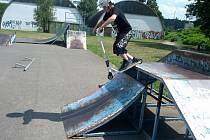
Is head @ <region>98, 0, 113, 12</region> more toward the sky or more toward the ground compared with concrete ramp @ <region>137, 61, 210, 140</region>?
more toward the sky

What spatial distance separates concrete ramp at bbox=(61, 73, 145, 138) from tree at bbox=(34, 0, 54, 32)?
5299 cm

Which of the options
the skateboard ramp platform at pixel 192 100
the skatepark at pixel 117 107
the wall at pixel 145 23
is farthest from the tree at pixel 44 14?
the skateboard ramp platform at pixel 192 100

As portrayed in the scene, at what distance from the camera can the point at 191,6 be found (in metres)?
36.2

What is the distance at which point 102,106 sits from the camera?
20.5ft

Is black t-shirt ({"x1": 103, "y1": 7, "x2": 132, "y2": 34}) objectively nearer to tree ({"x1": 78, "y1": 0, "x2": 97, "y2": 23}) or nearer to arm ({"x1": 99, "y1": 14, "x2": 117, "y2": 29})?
arm ({"x1": 99, "y1": 14, "x2": 117, "y2": 29})

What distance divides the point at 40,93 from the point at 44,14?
169ft

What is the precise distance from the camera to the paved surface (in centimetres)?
590

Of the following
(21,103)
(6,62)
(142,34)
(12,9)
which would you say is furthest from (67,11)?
(21,103)

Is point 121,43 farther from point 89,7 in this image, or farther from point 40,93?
point 89,7

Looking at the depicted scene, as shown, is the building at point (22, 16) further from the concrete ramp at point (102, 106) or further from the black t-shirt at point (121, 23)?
the concrete ramp at point (102, 106)

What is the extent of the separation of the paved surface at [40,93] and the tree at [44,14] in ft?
146

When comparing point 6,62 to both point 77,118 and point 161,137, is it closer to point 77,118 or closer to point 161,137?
point 77,118

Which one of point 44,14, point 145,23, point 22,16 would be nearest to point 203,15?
point 44,14

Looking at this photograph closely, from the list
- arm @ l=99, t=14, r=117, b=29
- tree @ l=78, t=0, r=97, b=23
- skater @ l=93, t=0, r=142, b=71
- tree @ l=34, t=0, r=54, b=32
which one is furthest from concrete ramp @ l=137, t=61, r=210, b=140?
tree @ l=78, t=0, r=97, b=23
